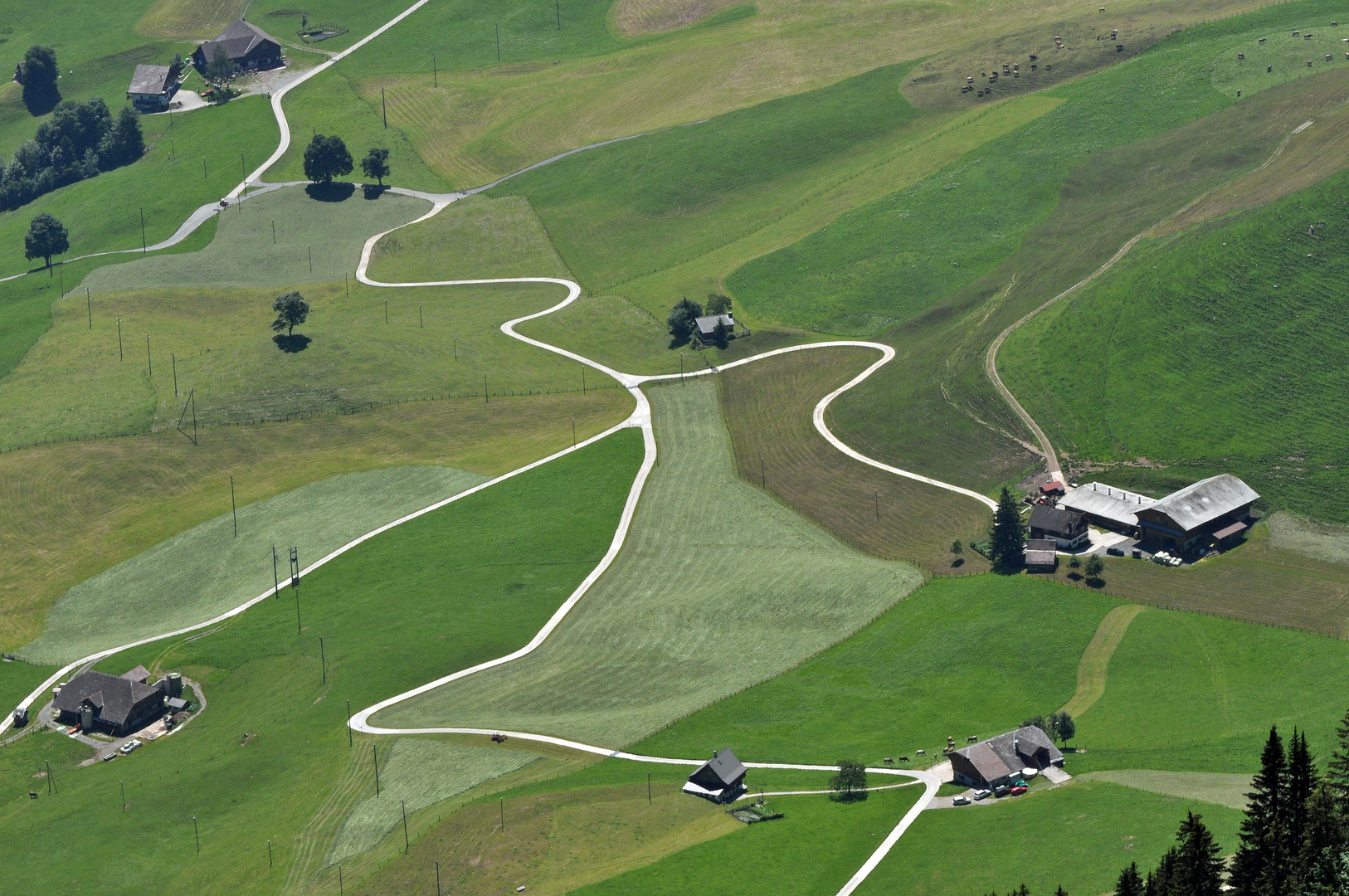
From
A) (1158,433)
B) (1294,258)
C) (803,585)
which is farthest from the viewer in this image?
(1294,258)

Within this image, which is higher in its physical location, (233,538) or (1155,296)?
A: (1155,296)

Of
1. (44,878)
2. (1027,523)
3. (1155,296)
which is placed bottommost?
(44,878)

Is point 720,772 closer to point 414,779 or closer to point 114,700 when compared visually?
point 414,779

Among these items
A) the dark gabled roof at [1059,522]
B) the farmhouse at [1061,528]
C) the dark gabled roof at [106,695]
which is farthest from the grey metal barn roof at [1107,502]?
the dark gabled roof at [106,695]

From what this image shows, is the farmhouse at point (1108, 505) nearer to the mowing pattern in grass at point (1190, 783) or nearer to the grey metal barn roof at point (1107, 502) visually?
the grey metal barn roof at point (1107, 502)

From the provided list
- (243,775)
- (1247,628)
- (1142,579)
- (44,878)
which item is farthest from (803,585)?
(44,878)

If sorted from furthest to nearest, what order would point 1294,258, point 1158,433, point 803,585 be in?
point 1294,258 → point 1158,433 → point 803,585

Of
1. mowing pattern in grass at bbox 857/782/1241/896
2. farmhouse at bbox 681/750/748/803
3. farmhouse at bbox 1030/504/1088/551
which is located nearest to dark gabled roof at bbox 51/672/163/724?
farmhouse at bbox 681/750/748/803

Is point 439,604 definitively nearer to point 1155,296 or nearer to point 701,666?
point 701,666

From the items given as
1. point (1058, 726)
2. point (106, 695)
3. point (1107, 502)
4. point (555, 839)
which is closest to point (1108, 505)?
point (1107, 502)
